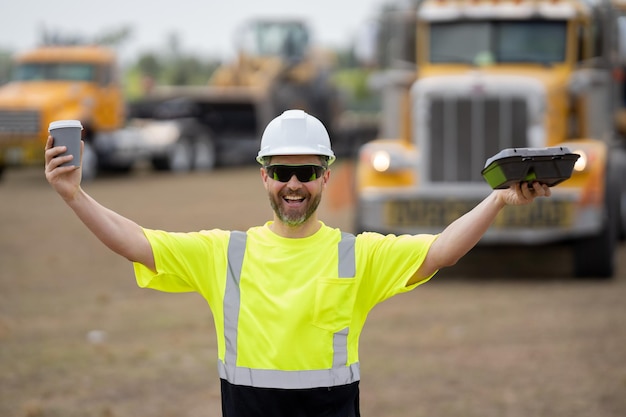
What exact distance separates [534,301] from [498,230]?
0.96m

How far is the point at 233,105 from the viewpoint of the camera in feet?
94.9

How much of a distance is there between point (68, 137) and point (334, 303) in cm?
94

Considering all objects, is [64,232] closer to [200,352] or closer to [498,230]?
[498,230]

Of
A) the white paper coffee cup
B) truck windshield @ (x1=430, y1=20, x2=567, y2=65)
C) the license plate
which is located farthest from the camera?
truck windshield @ (x1=430, y1=20, x2=567, y2=65)

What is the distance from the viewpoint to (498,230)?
36.5 ft

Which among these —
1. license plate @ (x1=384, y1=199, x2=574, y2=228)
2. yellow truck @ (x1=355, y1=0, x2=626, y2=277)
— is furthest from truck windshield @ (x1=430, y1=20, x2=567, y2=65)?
license plate @ (x1=384, y1=199, x2=574, y2=228)

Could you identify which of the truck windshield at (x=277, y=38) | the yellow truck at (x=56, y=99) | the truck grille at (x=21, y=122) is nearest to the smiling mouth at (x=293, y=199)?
the yellow truck at (x=56, y=99)

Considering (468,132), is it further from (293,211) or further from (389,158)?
(293,211)

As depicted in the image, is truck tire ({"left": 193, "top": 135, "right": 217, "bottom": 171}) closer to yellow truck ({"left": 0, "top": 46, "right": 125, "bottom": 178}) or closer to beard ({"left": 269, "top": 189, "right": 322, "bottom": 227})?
yellow truck ({"left": 0, "top": 46, "right": 125, "bottom": 178})

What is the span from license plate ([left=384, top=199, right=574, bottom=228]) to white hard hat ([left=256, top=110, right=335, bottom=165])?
7436 mm

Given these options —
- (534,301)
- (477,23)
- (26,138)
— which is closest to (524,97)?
(477,23)

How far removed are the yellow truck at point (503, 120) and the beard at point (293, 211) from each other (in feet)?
24.7

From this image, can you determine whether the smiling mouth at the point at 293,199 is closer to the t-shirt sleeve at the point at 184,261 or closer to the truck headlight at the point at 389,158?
the t-shirt sleeve at the point at 184,261

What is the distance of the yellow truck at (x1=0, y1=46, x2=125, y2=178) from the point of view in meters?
24.4
